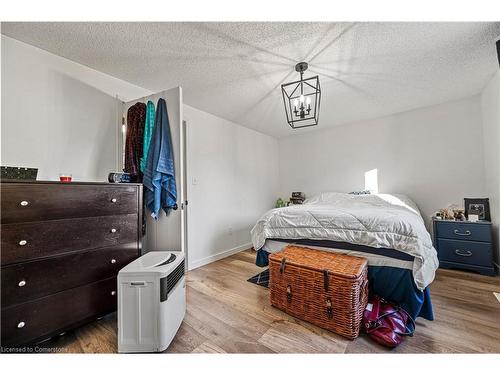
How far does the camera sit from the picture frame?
8.36ft

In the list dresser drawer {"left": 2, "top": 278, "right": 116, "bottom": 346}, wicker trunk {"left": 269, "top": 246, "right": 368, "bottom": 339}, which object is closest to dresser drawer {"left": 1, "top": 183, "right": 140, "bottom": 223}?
dresser drawer {"left": 2, "top": 278, "right": 116, "bottom": 346}

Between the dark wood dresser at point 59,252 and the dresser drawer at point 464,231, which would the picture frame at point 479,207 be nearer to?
the dresser drawer at point 464,231

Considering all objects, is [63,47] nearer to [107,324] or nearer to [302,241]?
[107,324]

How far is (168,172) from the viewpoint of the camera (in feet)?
5.70

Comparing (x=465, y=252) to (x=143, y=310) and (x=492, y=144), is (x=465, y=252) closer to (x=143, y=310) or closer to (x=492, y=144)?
(x=492, y=144)

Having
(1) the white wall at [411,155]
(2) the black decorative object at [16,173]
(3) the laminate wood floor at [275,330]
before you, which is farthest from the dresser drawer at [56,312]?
(1) the white wall at [411,155]

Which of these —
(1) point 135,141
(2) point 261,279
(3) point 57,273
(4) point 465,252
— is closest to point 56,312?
(3) point 57,273

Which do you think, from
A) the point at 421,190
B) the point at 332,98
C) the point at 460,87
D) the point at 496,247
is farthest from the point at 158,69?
the point at 496,247

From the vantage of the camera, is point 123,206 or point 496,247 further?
point 496,247

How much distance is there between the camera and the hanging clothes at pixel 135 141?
6.15ft

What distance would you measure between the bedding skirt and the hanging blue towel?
6.27 feet

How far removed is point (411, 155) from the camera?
3.24m

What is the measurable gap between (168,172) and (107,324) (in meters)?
1.28
